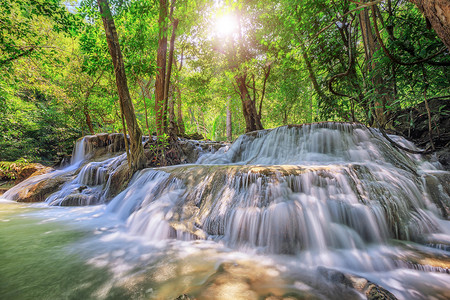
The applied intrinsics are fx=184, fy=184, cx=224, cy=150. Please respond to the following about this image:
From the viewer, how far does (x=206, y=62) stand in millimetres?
11391

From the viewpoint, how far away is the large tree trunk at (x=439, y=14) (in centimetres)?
122

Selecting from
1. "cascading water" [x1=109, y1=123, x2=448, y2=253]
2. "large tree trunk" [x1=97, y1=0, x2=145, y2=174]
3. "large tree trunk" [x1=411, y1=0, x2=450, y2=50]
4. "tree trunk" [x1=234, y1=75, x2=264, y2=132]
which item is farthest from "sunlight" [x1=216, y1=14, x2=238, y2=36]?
"large tree trunk" [x1=411, y1=0, x2=450, y2=50]

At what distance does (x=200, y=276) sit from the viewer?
1831 millimetres

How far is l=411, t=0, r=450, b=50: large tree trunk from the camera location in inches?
48.1

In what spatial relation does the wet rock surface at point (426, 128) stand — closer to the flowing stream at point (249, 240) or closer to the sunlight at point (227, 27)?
the flowing stream at point (249, 240)

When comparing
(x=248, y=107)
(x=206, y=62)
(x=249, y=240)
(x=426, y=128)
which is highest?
(x=206, y=62)

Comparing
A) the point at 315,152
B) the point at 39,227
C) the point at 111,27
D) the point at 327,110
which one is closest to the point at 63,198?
the point at 39,227

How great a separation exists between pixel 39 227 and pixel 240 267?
4.07 meters

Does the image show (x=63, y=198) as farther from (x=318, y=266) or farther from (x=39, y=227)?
(x=318, y=266)

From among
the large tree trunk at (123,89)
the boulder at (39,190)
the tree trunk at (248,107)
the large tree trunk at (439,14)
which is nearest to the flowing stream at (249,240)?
the large tree trunk at (123,89)

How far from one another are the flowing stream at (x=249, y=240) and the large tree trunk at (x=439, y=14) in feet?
6.37

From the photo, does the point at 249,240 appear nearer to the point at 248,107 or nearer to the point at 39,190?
the point at 39,190

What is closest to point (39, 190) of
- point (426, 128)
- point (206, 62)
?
point (206, 62)

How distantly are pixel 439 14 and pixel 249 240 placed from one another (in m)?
2.81
